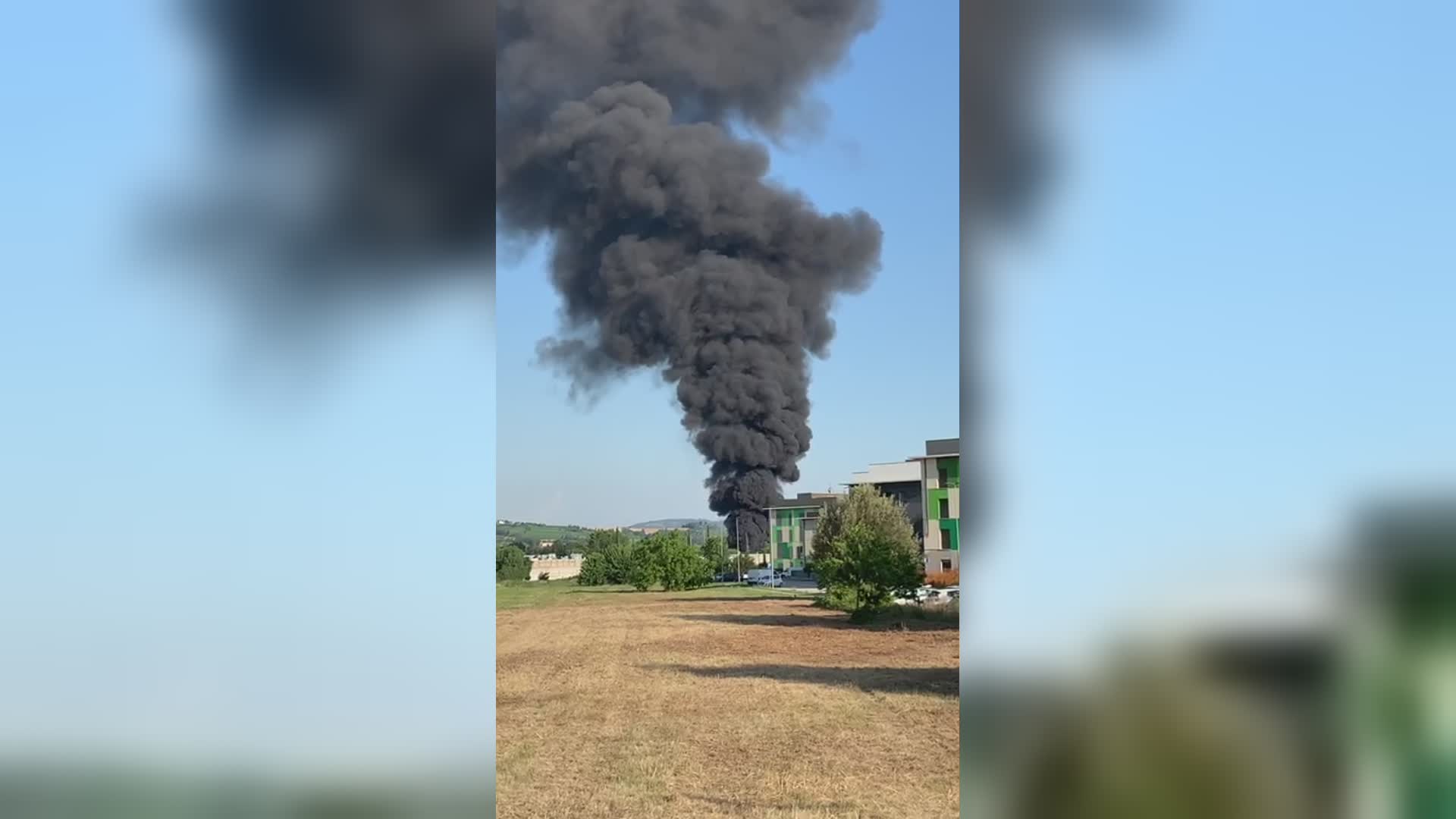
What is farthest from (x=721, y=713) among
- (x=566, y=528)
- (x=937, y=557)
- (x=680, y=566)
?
(x=937, y=557)

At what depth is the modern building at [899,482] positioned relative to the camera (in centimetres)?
967

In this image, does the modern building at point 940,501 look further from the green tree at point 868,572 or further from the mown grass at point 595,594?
the mown grass at point 595,594

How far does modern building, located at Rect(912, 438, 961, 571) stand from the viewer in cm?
924

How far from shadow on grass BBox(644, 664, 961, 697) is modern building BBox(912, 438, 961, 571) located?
175cm

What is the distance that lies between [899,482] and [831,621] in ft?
4.95

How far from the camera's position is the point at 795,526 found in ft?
35.6

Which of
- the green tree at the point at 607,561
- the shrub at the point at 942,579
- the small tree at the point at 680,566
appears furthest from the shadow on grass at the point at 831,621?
the green tree at the point at 607,561

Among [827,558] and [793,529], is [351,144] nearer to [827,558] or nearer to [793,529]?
[827,558]

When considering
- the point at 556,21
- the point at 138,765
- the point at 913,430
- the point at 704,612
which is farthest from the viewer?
the point at 704,612

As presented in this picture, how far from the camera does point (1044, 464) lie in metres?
1.69

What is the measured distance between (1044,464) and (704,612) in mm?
8558

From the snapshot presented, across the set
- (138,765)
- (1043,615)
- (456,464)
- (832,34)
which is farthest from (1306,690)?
(832,34)

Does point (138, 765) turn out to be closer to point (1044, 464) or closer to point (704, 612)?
point (1044, 464)

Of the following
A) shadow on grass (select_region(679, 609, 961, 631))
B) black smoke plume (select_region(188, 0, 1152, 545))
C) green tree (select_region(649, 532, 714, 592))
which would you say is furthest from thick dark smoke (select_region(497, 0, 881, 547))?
shadow on grass (select_region(679, 609, 961, 631))
